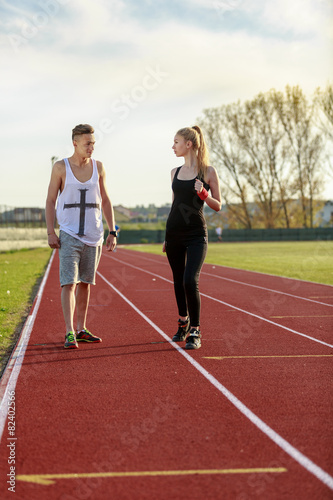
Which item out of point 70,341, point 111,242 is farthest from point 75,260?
point 70,341

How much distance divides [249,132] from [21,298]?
172 feet

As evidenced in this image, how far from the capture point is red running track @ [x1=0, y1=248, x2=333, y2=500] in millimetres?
2795

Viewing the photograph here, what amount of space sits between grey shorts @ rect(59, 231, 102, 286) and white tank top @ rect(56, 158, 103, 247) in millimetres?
67

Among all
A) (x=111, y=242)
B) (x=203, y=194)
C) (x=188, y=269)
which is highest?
(x=203, y=194)

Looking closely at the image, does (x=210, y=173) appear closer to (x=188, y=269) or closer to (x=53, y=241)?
(x=188, y=269)

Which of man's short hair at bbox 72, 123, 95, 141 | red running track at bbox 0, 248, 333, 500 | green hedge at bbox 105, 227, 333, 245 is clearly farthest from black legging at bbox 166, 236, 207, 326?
green hedge at bbox 105, 227, 333, 245

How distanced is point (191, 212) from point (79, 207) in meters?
1.15

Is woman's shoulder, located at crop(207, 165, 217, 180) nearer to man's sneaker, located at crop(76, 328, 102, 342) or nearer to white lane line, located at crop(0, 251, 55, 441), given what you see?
man's sneaker, located at crop(76, 328, 102, 342)

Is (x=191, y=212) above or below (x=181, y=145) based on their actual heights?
below

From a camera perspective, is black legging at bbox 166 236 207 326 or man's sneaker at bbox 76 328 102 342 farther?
man's sneaker at bbox 76 328 102 342

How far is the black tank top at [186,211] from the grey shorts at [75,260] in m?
0.87

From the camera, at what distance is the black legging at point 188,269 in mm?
5871

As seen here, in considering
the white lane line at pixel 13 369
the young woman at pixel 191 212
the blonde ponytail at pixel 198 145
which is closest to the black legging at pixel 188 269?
the young woman at pixel 191 212

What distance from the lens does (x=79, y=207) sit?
18.9 feet
